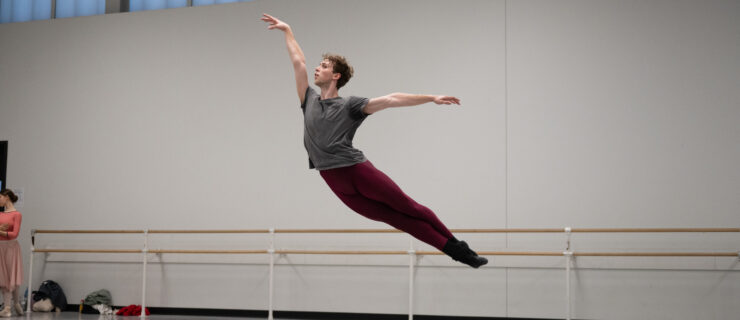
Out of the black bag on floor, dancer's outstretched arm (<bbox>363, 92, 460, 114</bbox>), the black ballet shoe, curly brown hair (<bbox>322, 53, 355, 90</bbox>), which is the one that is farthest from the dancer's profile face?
the black bag on floor

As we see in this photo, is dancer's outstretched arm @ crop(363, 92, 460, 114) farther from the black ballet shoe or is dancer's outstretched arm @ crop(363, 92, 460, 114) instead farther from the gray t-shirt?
the black ballet shoe

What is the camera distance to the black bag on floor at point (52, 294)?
7.66 m

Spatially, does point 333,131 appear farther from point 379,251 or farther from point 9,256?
point 9,256

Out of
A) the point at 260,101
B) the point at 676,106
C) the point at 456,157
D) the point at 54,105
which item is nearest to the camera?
the point at 676,106

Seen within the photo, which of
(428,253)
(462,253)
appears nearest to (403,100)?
(462,253)

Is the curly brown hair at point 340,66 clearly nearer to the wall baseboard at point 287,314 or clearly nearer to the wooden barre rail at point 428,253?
the wooden barre rail at point 428,253

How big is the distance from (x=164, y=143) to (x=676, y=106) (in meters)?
5.35

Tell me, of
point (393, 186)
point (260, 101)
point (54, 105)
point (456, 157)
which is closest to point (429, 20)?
point (456, 157)

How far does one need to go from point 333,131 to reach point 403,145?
3535 millimetres

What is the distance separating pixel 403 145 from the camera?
697cm

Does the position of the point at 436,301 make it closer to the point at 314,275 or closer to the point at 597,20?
the point at 314,275

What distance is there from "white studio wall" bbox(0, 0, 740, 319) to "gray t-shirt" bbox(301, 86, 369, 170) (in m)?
3.41

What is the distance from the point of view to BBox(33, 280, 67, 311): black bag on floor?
25.1ft

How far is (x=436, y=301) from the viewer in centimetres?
671
